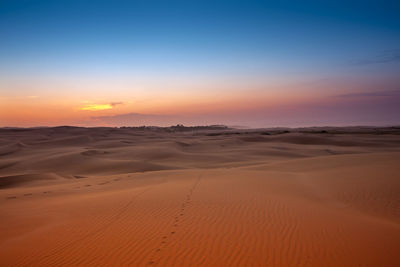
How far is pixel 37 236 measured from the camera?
5406 millimetres

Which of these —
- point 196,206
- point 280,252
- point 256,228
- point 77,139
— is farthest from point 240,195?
point 77,139

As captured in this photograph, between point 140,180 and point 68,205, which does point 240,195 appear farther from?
point 140,180

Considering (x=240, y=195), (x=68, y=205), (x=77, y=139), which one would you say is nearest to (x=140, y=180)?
(x=68, y=205)

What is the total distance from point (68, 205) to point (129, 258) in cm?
447

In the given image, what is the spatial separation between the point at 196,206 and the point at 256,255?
9.65ft

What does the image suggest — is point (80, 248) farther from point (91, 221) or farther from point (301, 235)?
point (301, 235)

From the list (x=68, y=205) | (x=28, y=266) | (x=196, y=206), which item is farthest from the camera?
(x=68, y=205)

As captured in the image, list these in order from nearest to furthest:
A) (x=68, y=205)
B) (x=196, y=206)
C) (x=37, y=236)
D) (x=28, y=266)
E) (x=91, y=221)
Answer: (x=28, y=266), (x=37, y=236), (x=91, y=221), (x=196, y=206), (x=68, y=205)

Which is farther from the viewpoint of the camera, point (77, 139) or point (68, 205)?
point (77, 139)

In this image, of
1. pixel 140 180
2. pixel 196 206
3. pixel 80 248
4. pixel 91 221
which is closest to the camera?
pixel 80 248

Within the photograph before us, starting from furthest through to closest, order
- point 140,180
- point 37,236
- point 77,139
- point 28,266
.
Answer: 1. point 77,139
2. point 140,180
3. point 37,236
4. point 28,266

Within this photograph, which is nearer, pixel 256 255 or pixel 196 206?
pixel 256 255

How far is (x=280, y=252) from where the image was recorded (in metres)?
4.42

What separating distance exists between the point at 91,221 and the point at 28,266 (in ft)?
6.69
